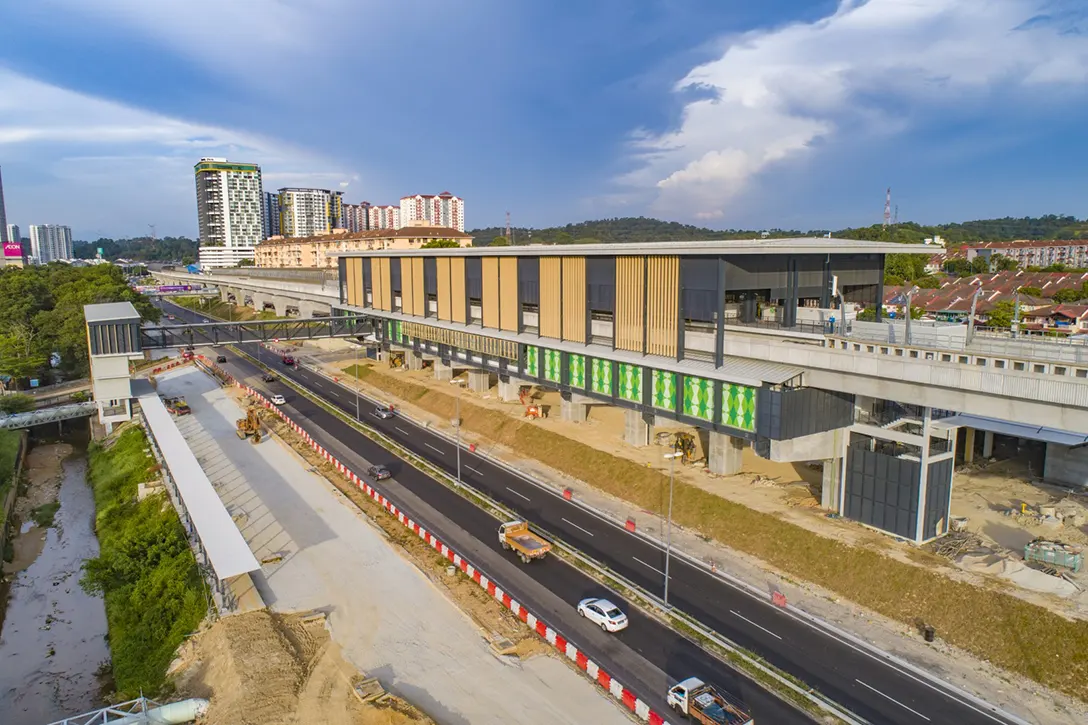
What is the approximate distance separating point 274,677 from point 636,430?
3044 centimetres

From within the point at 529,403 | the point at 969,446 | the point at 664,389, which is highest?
the point at 664,389

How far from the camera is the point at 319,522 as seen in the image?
39656 mm

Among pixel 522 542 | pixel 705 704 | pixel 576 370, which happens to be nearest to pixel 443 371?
pixel 576 370

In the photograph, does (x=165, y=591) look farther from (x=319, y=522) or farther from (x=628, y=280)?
(x=628, y=280)

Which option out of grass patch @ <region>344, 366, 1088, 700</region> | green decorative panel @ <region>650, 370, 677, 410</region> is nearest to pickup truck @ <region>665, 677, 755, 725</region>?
grass patch @ <region>344, 366, 1088, 700</region>

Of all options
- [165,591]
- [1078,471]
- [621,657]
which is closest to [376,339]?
[165,591]

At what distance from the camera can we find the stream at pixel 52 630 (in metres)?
28.6

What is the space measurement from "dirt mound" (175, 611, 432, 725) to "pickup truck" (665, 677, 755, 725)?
8.38 m

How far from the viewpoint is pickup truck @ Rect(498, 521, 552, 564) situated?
33156 mm

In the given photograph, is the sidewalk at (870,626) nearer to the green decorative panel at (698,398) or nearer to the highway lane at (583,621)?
the highway lane at (583,621)

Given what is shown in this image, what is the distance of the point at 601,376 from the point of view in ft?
144

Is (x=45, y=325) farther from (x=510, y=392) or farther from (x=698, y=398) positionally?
(x=698, y=398)

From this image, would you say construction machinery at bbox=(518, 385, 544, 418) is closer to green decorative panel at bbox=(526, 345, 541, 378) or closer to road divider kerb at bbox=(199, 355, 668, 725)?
green decorative panel at bbox=(526, 345, 541, 378)

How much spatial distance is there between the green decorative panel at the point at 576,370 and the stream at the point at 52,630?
2953 centimetres
